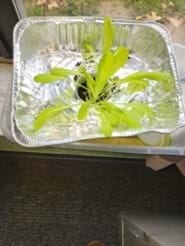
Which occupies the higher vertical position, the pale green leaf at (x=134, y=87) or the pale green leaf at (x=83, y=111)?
the pale green leaf at (x=134, y=87)

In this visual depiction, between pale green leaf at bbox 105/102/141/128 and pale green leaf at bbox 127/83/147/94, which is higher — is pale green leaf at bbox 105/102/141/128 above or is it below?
below

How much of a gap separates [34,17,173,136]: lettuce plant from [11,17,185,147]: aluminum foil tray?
18 millimetres

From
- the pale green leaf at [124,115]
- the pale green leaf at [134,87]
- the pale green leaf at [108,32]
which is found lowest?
the pale green leaf at [124,115]

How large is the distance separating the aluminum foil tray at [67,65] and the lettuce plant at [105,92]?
2 cm

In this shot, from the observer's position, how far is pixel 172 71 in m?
0.66

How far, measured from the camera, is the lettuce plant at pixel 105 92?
587 millimetres

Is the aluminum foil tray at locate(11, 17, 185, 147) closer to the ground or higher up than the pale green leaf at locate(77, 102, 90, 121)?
higher up

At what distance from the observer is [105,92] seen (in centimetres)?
63

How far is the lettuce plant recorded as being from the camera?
59 cm

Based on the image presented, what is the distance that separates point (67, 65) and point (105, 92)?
103 mm

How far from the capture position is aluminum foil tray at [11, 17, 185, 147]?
63 centimetres

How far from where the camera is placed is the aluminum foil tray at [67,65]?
625mm

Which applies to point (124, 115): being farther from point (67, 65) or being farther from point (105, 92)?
point (67, 65)

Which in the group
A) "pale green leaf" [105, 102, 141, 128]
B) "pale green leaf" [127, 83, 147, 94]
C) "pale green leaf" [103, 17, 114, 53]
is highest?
"pale green leaf" [103, 17, 114, 53]
